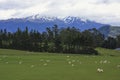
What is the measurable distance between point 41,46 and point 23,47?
955 centimetres

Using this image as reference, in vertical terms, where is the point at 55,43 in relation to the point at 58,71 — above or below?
above

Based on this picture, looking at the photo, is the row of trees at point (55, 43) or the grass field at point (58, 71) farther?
the row of trees at point (55, 43)

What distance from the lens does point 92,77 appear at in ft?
103

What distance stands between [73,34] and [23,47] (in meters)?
26.8

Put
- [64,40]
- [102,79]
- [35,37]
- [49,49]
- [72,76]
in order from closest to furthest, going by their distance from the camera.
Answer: [102,79] < [72,76] < [49,49] < [64,40] < [35,37]

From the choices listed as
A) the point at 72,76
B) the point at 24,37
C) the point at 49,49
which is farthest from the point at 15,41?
the point at 72,76

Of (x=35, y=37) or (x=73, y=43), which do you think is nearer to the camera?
(x=73, y=43)

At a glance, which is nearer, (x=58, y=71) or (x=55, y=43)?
(x=58, y=71)

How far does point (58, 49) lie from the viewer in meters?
164

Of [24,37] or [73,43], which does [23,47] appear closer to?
[24,37]

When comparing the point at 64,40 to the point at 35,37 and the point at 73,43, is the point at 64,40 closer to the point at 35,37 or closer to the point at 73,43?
the point at 73,43

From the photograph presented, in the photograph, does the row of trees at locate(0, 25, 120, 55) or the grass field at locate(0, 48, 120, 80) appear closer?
the grass field at locate(0, 48, 120, 80)

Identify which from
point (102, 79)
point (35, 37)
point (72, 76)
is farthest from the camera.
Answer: point (35, 37)

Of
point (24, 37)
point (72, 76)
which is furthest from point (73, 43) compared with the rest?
point (72, 76)
